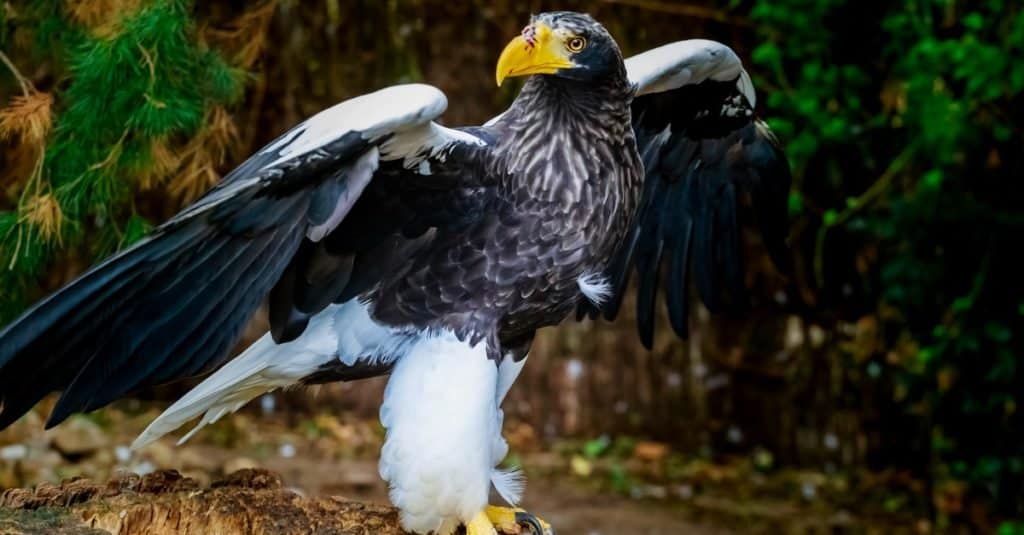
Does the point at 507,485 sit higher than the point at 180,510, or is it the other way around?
the point at 180,510

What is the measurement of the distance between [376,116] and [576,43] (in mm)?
501

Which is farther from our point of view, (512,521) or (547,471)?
(547,471)

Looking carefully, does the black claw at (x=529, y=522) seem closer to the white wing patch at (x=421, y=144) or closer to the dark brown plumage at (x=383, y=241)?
the dark brown plumage at (x=383, y=241)

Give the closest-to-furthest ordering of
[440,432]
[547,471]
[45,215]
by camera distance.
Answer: [440,432], [45,215], [547,471]

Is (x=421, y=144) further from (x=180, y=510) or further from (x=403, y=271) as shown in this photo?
(x=180, y=510)

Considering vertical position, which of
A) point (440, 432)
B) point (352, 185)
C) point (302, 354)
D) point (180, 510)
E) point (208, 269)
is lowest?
point (180, 510)

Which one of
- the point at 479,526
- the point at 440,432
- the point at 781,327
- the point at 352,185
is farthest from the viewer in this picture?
the point at 781,327

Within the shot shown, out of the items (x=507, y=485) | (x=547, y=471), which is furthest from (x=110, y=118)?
(x=547, y=471)

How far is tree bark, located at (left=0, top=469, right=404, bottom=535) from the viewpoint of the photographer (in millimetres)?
2676

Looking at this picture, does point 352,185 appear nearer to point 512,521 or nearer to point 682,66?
point 512,521

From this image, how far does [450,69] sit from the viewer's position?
525cm

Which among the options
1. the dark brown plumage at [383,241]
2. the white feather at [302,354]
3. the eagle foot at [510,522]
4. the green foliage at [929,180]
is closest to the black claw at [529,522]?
the eagle foot at [510,522]

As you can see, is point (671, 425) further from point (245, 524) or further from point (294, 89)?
point (245, 524)

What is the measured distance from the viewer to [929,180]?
453 centimetres
